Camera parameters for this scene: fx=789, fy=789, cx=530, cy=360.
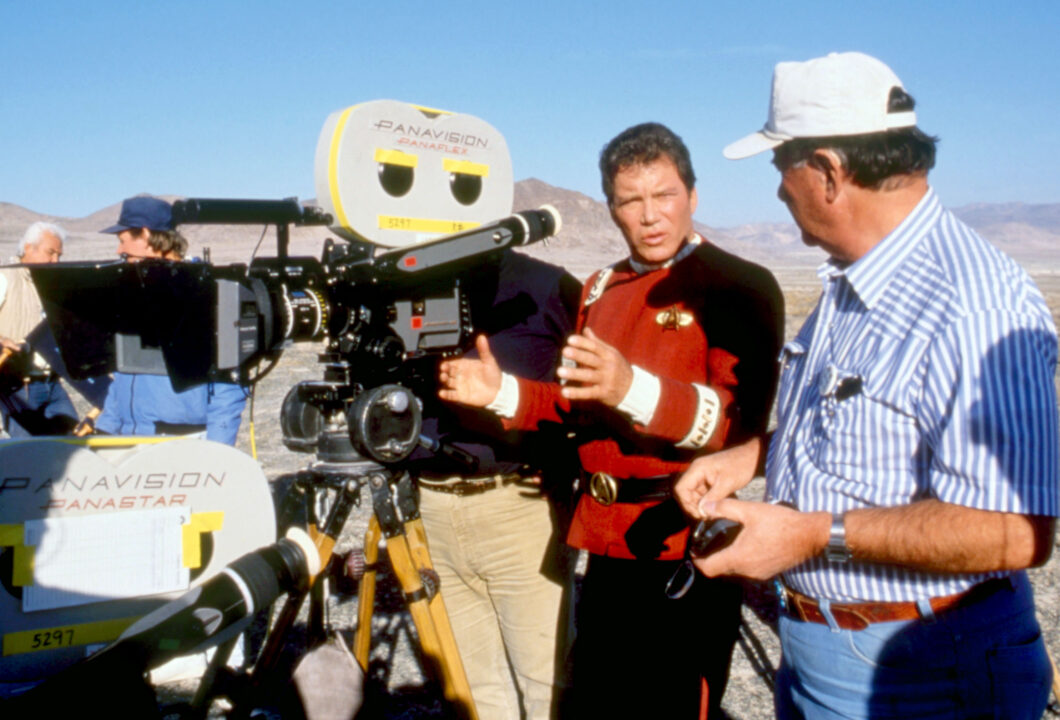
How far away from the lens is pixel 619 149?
2.65 m

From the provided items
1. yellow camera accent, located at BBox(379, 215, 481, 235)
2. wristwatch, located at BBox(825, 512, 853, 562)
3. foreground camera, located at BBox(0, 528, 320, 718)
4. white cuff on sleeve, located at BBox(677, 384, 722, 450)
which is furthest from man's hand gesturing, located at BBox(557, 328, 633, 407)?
foreground camera, located at BBox(0, 528, 320, 718)

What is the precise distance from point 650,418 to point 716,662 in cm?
82

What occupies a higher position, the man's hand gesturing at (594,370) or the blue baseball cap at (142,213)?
the blue baseball cap at (142,213)

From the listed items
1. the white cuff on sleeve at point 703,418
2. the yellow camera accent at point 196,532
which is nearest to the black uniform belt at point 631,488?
the white cuff on sleeve at point 703,418

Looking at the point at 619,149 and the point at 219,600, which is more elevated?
the point at 619,149

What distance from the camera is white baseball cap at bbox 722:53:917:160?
1622mm

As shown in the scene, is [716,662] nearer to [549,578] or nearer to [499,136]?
[549,578]

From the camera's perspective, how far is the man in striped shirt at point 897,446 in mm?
1360

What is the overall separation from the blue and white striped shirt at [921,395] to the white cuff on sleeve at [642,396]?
392 mm

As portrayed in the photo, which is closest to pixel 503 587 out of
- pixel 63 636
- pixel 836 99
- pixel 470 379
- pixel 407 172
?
pixel 470 379


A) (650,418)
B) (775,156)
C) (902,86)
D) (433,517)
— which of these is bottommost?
(433,517)

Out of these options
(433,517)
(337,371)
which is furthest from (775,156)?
(433,517)

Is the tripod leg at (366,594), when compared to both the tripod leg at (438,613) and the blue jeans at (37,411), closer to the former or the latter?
the tripod leg at (438,613)

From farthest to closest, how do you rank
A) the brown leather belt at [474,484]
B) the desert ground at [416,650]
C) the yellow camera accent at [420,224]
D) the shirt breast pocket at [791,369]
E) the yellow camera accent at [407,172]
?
the desert ground at [416,650], the brown leather belt at [474,484], the yellow camera accent at [420,224], the yellow camera accent at [407,172], the shirt breast pocket at [791,369]
